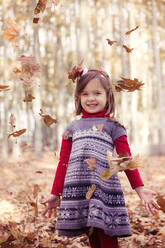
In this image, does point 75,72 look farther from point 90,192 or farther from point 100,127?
point 90,192

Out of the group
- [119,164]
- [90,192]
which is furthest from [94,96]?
[90,192]

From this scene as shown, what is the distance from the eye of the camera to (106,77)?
2.26 m

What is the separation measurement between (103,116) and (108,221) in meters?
0.80

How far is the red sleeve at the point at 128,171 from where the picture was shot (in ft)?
6.80

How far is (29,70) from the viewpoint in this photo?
7.97ft

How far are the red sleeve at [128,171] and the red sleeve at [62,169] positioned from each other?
0.43m

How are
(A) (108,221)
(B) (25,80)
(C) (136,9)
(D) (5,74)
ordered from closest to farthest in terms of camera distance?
(A) (108,221)
(B) (25,80)
(D) (5,74)
(C) (136,9)

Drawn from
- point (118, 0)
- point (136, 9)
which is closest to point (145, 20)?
point (136, 9)

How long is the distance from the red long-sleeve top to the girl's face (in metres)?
0.10

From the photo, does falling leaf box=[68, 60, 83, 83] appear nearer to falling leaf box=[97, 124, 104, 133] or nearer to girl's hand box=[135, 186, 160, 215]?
falling leaf box=[97, 124, 104, 133]

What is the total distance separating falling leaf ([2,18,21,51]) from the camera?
2.39 m

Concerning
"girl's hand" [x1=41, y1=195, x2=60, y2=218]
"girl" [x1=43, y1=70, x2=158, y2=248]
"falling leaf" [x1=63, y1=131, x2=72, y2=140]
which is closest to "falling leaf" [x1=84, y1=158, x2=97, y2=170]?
"girl" [x1=43, y1=70, x2=158, y2=248]

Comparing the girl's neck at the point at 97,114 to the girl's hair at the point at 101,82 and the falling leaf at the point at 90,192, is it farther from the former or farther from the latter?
the falling leaf at the point at 90,192

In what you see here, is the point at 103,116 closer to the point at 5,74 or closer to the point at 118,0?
the point at 5,74
